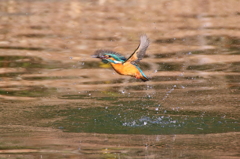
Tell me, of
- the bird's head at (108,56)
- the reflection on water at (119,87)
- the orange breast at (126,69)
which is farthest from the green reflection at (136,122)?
the bird's head at (108,56)

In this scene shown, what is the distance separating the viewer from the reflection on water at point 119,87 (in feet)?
15.9

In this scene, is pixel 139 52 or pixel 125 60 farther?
pixel 125 60

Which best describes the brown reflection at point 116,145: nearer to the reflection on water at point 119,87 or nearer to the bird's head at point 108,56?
the reflection on water at point 119,87

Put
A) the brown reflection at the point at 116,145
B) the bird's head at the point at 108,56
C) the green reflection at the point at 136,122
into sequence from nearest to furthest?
1. the brown reflection at the point at 116,145
2. the bird's head at the point at 108,56
3. the green reflection at the point at 136,122

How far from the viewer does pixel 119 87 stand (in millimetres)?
7180

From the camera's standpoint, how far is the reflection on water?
4.85 m

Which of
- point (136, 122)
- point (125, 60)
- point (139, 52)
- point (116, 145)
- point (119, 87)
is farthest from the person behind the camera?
Answer: point (119, 87)

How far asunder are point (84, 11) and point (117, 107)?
25.1ft

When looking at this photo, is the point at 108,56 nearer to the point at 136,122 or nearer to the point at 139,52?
the point at 139,52

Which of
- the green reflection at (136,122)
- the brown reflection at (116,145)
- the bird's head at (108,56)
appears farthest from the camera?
the green reflection at (136,122)

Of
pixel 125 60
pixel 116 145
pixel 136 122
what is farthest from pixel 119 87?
pixel 116 145

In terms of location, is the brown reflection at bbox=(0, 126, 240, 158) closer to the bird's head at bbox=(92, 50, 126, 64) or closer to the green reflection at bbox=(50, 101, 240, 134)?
the green reflection at bbox=(50, 101, 240, 134)

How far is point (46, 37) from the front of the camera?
1063 cm

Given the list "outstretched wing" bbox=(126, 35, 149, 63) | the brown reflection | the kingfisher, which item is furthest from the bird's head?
the brown reflection
